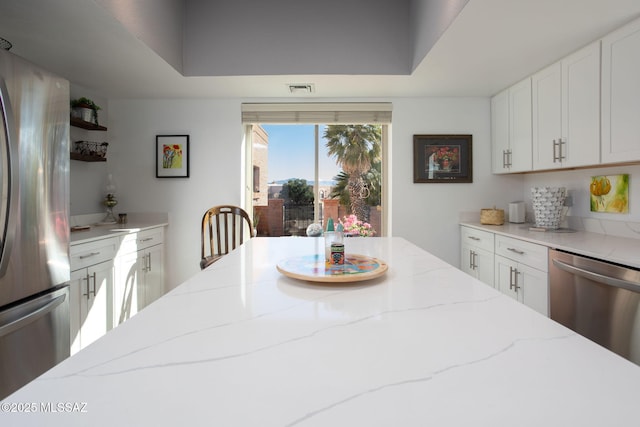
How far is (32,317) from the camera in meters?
1.56

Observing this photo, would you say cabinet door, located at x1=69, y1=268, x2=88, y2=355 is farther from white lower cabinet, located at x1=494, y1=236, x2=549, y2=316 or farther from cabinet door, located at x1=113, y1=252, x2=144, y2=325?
white lower cabinet, located at x1=494, y1=236, x2=549, y2=316

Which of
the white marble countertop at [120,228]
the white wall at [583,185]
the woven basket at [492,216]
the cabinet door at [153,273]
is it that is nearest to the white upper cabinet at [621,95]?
the white wall at [583,185]

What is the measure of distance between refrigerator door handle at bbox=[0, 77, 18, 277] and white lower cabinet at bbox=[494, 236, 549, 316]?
9.35 feet

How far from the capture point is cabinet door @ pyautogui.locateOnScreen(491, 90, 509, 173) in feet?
10.6

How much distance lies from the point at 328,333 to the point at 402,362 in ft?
0.57

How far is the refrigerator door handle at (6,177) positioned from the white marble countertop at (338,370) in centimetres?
103

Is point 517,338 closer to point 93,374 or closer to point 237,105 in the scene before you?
point 93,374

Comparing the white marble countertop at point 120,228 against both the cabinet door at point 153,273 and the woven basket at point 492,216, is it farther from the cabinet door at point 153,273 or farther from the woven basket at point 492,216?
the woven basket at point 492,216

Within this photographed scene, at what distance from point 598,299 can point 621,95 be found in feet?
3.90

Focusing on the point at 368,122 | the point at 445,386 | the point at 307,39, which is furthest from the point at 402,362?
the point at 368,122

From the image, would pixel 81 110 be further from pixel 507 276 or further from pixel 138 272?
pixel 507 276

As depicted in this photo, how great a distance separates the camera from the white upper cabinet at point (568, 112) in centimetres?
219

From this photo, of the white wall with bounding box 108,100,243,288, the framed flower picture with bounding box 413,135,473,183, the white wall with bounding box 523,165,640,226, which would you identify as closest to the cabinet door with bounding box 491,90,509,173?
the framed flower picture with bounding box 413,135,473,183

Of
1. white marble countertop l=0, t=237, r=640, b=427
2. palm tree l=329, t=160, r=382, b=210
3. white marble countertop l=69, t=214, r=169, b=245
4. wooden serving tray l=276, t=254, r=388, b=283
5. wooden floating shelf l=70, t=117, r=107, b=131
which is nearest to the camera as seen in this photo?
white marble countertop l=0, t=237, r=640, b=427
